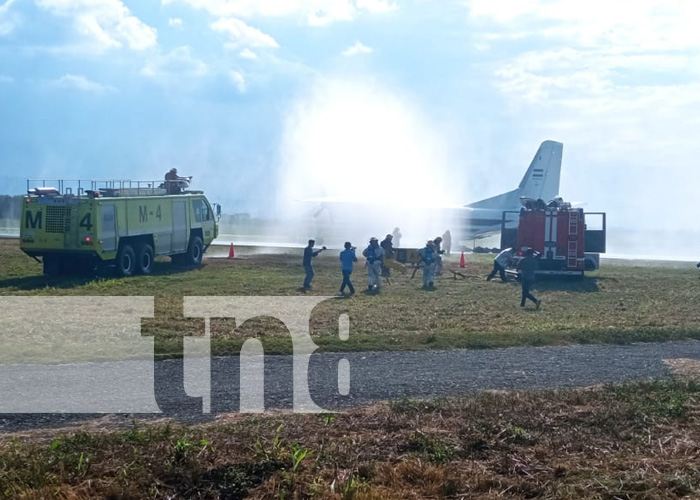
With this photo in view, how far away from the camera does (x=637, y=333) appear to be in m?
14.7

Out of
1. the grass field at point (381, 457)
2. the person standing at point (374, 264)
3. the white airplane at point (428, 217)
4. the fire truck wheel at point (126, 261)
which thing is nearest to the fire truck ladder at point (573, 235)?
the person standing at point (374, 264)

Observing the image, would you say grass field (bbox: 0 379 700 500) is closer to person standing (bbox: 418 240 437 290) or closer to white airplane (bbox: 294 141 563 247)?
person standing (bbox: 418 240 437 290)

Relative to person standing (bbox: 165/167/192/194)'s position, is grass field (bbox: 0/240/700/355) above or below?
below

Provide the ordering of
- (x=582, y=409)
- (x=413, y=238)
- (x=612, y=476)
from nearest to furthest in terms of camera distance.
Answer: (x=612, y=476)
(x=582, y=409)
(x=413, y=238)

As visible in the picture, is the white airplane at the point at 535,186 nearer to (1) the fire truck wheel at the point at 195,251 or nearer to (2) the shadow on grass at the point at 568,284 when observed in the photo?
(2) the shadow on grass at the point at 568,284

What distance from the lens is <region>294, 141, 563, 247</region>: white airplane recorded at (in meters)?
56.5

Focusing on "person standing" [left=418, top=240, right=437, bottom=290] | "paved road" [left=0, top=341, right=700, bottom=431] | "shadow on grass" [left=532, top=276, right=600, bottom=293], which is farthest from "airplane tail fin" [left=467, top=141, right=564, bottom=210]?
"paved road" [left=0, top=341, right=700, bottom=431]

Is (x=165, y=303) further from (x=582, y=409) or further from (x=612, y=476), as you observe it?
(x=612, y=476)

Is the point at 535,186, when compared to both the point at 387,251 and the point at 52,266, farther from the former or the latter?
the point at 52,266

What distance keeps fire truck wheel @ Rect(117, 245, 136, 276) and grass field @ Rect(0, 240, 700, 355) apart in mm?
865

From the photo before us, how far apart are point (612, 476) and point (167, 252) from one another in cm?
2425

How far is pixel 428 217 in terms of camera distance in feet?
196

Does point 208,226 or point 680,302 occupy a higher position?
point 208,226

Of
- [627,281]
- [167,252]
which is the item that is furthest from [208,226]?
[627,281]
